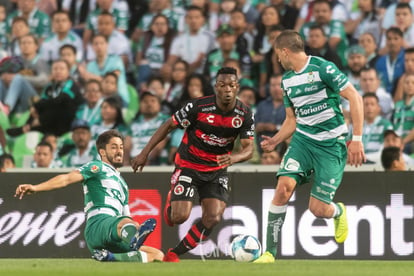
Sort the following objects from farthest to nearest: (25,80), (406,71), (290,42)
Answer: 1. (25,80)
2. (406,71)
3. (290,42)

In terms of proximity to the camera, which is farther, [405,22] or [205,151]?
[405,22]

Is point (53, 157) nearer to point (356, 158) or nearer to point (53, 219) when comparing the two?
point (53, 219)

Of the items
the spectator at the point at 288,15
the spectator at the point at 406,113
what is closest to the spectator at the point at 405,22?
the spectator at the point at 406,113

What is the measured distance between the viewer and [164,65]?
17375mm

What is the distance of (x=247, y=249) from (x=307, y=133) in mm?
1325

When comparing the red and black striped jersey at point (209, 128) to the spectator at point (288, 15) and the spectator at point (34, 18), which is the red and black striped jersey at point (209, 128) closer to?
the spectator at point (288, 15)

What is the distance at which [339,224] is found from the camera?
36.5 feet

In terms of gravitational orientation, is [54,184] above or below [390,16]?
below

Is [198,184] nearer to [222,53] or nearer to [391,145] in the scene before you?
[391,145]

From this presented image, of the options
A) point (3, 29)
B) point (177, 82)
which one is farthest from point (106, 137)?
point (3, 29)

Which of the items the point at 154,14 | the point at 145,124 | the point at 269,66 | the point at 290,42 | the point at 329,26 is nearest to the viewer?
the point at 290,42

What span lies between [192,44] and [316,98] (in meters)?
6.91

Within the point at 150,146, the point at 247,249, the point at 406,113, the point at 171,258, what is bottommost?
the point at 171,258

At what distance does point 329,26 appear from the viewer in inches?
659
